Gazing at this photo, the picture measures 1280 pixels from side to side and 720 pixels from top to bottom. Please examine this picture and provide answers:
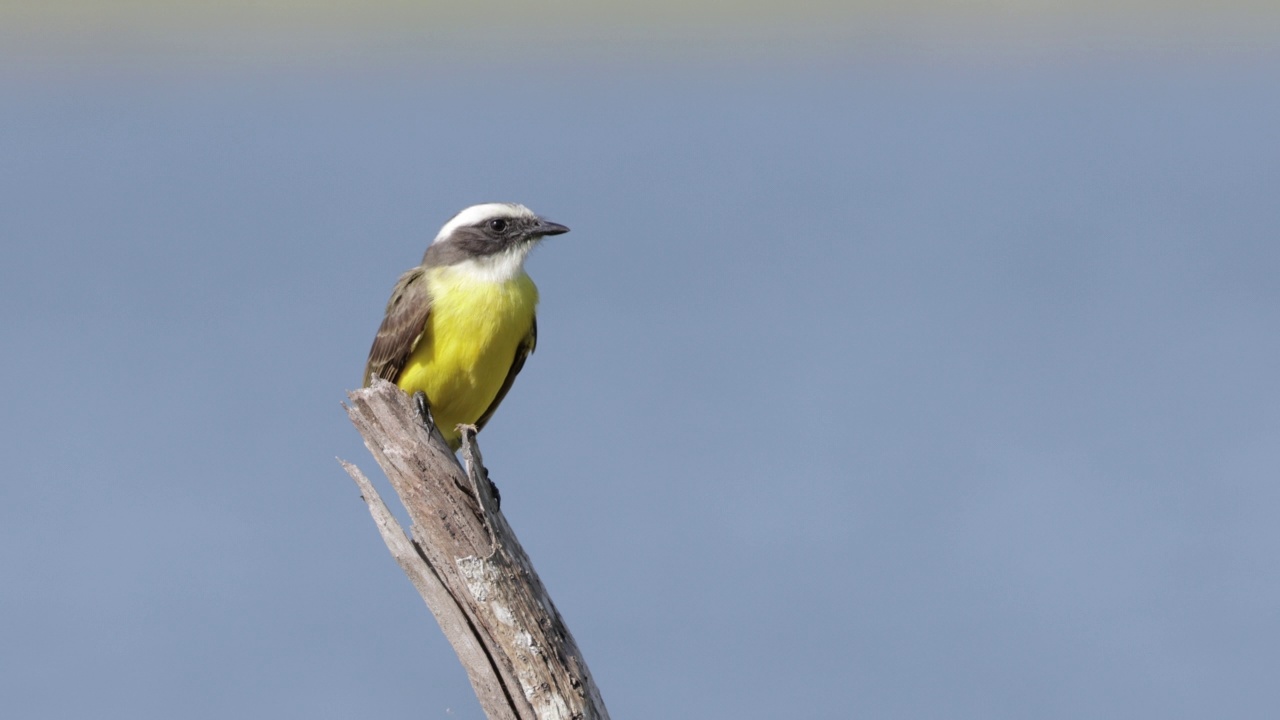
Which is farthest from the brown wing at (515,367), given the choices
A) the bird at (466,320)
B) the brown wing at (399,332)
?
the brown wing at (399,332)

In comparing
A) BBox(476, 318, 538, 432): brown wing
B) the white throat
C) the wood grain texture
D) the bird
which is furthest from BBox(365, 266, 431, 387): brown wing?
the wood grain texture

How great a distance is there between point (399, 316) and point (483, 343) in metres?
0.56

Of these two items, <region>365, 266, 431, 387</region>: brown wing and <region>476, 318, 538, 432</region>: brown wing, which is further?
<region>476, 318, 538, 432</region>: brown wing

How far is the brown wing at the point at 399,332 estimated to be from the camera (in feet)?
24.4

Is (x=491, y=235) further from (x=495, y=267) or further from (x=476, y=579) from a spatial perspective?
(x=476, y=579)

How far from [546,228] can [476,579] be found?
10.5ft

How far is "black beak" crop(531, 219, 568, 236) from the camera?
8.03 m

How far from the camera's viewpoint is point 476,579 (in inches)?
213

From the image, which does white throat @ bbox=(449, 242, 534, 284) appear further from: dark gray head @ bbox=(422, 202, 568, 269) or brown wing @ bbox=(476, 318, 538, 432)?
brown wing @ bbox=(476, 318, 538, 432)

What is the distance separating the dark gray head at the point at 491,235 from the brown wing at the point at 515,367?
463 millimetres

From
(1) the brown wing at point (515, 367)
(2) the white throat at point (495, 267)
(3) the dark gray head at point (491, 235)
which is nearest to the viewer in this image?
(2) the white throat at point (495, 267)

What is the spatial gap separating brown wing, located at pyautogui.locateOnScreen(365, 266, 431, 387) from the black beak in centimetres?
79

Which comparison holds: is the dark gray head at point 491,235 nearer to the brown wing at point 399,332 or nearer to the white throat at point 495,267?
the white throat at point 495,267

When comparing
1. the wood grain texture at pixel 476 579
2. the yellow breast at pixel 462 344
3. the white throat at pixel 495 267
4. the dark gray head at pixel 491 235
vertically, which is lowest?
the wood grain texture at pixel 476 579
